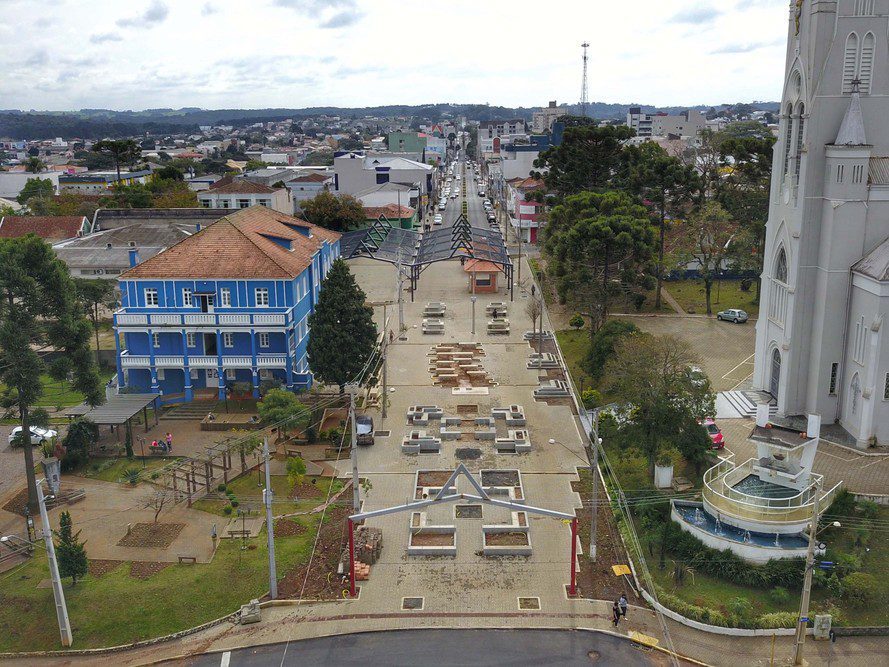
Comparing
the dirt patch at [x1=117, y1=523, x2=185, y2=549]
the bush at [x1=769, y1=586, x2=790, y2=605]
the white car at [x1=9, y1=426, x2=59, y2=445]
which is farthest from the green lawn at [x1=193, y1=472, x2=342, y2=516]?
the bush at [x1=769, y1=586, x2=790, y2=605]

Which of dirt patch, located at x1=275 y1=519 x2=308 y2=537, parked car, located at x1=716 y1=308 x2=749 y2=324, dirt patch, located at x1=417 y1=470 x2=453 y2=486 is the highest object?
parked car, located at x1=716 y1=308 x2=749 y2=324

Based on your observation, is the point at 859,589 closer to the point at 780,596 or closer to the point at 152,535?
the point at 780,596

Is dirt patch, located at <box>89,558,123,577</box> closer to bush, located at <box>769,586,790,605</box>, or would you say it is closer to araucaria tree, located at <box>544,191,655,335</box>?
bush, located at <box>769,586,790,605</box>

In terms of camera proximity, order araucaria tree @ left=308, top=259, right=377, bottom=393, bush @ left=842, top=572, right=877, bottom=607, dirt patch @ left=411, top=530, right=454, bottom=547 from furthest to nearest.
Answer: araucaria tree @ left=308, top=259, right=377, bottom=393 < dirt patch @ left=411, top=530, right=454, bottom=547 < bush @ left=842, top=572, right=877, bottom=607

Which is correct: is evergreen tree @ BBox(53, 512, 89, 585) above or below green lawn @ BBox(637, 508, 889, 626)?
above

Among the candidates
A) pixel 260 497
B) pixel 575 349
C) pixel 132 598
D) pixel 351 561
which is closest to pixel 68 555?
pixel 132 598

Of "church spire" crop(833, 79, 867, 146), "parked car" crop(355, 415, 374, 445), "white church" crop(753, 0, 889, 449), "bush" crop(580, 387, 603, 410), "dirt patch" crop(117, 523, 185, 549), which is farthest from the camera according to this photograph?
"bush" crop(580, 387, 603, 410)

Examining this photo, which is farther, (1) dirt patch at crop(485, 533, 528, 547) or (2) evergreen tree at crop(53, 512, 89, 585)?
(1) dirt patch at crop(485, 533, 528, 547)

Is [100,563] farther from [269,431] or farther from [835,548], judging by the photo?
[835,548]
